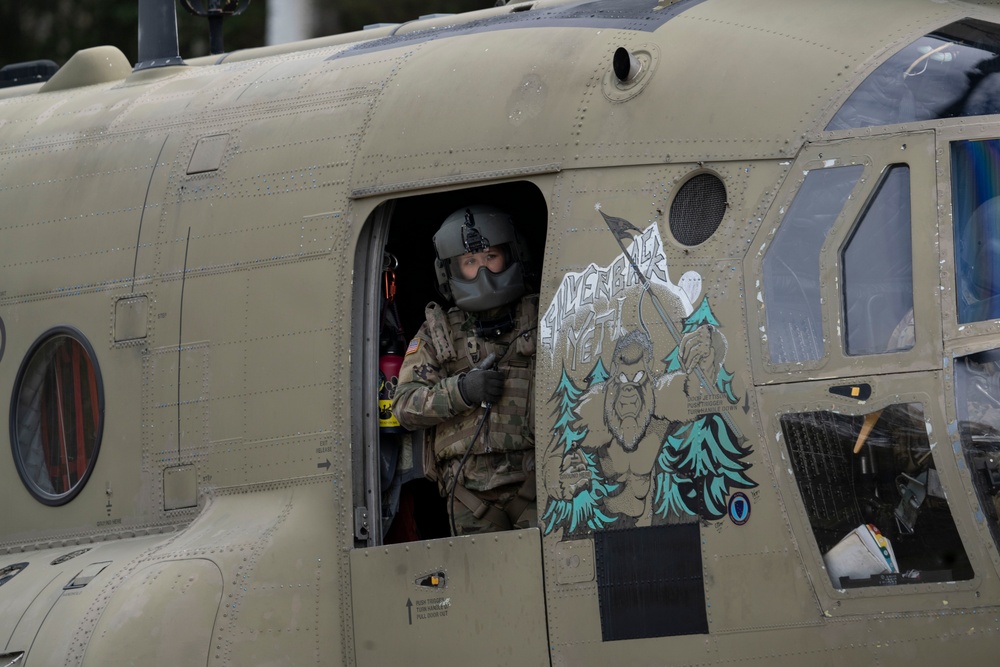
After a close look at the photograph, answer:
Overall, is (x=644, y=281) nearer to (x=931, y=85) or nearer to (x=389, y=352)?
(x=931, y=85)

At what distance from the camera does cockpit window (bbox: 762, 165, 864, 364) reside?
4.52 metres

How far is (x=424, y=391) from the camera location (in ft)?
17.5

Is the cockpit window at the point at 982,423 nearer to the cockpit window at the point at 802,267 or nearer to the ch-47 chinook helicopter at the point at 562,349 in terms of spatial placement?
the ch-47 chinook helicopter at the point at 562,349

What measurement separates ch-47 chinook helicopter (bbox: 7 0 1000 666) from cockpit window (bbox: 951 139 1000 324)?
0.01m

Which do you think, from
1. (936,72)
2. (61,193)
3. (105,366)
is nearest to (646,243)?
(936,72)

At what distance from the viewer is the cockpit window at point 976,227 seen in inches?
171

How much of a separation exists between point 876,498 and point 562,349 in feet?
4.13

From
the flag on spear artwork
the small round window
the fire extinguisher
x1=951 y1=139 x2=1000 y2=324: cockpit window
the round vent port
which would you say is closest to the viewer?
x1=951 y1=139 x2=1000 y2=324: cockpit window

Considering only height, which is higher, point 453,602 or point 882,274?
point 882,274

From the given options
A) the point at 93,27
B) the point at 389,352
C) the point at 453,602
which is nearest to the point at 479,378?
the point at 389,352

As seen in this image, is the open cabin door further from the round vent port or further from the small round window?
the small round window

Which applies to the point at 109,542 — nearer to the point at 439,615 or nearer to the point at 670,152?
the point at 439,615

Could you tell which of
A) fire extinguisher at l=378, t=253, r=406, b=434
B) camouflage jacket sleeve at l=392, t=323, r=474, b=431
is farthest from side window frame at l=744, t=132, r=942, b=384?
fire extinguisher at l=378, t=253, r=406, b=434

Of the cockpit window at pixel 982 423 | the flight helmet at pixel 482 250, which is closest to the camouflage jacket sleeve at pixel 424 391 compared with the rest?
the flight helmet at pixel 482 250
